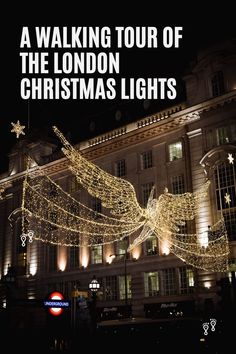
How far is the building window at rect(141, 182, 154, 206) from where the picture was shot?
1582 inches

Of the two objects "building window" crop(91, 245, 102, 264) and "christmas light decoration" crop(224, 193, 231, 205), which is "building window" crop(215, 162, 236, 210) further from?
"building window" crop(91, 245, 102, 264)

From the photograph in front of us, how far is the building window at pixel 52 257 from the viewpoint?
47881 millimetres

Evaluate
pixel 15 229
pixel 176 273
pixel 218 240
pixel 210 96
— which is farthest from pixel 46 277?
pixel 210 96

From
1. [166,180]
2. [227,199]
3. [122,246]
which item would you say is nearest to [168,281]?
[122,246]

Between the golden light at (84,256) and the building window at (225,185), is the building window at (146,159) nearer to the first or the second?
the building window at (225,185)

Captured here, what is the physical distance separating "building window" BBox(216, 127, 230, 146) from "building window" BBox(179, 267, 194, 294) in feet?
33.1

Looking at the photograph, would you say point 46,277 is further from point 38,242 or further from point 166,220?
point 166,220

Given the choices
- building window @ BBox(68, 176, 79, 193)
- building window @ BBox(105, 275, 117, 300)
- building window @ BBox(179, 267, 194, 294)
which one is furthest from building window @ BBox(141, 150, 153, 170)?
building window @ BBox(105, 275, 117, 300)

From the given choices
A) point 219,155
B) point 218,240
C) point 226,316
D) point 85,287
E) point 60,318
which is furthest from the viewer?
point 85,287

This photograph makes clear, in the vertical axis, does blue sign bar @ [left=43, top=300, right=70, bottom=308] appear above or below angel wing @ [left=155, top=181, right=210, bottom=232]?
below

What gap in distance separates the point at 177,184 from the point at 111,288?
11.3 metres

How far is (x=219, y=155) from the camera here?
115 ft

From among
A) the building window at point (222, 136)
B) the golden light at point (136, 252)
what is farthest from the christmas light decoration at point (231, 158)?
the golden light at point (136, 252)

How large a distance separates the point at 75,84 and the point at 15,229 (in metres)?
33.5
